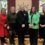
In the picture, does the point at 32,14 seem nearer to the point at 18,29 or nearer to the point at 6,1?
the point at 18,29

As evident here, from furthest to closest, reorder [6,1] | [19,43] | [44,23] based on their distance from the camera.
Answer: [6,1] < [19,43] < [44,23]

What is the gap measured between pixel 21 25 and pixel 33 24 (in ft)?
1.70

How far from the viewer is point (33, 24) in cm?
1199

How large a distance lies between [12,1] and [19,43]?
2905 mm

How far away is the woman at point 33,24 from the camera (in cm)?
1192

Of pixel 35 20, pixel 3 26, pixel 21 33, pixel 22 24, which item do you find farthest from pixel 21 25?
pixel 3 26

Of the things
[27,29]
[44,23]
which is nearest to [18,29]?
[27,29]

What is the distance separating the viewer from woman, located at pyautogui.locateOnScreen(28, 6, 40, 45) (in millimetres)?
11922

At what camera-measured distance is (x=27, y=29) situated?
12258 mm

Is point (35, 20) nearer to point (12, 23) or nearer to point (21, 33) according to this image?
point (21, 33)

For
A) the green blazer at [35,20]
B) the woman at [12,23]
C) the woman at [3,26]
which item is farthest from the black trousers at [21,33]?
the woman at [3,26]

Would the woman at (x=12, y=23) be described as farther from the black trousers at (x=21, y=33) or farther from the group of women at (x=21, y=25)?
the black trousers at (x=21, y=33)

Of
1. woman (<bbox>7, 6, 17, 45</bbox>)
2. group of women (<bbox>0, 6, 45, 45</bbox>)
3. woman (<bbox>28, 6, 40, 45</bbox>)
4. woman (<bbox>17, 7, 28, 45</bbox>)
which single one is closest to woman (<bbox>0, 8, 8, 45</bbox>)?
group of women (<bbox>0, 6, 45, 45</bbox>)

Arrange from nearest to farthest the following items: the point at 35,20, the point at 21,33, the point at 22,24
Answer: the point at 35,20 < the point at 22,24 < the point at 21,33
